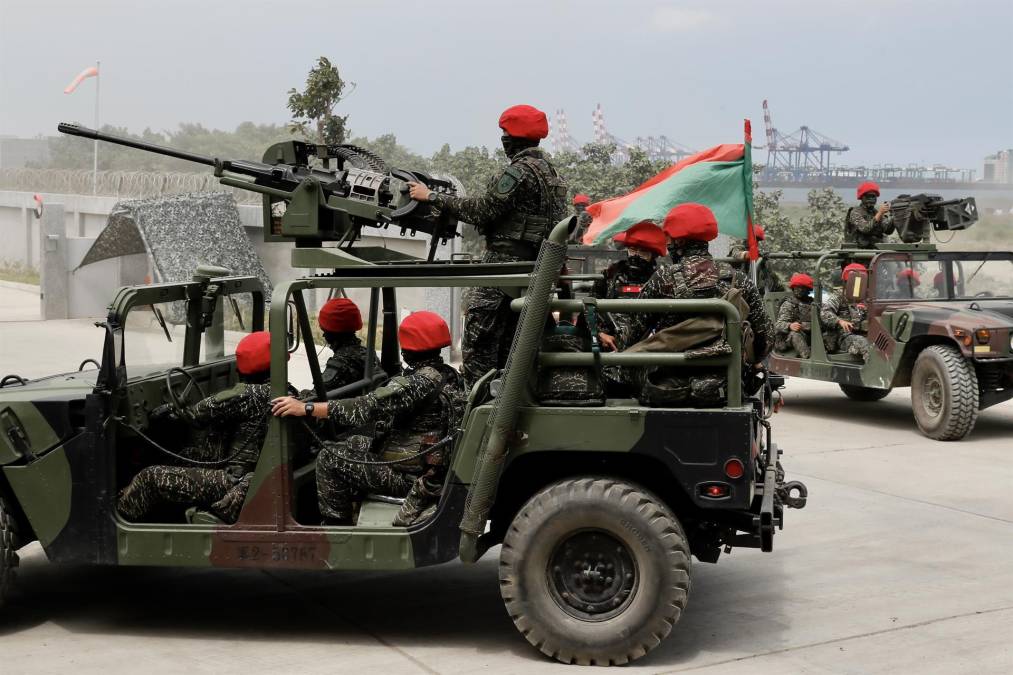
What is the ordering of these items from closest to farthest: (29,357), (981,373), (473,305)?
(473,305) → (981,373) → (29,357)

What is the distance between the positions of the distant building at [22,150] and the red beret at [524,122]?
8544 centimetres

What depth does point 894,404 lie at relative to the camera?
44.2 ft

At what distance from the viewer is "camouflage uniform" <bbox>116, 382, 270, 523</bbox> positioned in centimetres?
563

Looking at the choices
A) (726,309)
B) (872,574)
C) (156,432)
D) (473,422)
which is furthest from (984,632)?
(156,432)

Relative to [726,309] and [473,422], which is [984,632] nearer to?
[726,309]

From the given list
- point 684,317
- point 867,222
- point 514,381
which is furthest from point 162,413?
point 867,222

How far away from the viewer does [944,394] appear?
35.9 ft

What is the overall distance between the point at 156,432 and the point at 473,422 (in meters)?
1.63

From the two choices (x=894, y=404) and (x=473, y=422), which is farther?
(x=894, y=404)

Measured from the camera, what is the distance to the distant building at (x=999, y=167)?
149ft

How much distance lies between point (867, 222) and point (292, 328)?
9.06 m

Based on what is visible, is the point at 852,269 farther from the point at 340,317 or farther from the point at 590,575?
the point at 590,575

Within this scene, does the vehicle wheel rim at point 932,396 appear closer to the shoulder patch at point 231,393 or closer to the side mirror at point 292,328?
the side mirror at point 292,328

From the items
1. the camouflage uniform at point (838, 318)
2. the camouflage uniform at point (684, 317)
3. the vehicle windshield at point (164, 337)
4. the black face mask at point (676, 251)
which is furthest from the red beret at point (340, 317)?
the camouflage uniform at point (838, 318)
